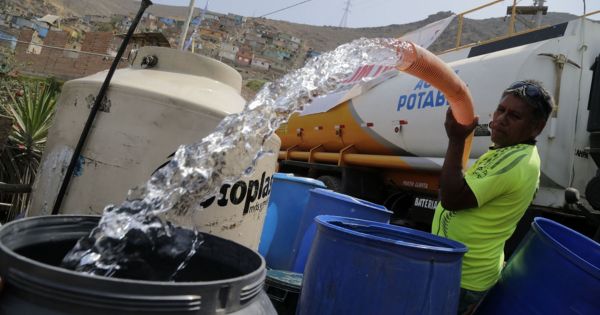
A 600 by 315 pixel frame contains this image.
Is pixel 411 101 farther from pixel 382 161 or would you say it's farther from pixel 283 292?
pixel 283 292

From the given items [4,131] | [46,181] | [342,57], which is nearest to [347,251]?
[342,57]

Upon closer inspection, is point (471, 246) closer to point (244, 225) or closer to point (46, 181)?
point (244, 225)

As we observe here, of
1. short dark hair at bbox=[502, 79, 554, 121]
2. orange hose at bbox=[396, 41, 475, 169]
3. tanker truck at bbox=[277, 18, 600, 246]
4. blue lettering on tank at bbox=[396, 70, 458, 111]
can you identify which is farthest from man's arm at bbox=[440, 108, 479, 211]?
blue lettering on tank at bbox=[396, 70, 458, 111]

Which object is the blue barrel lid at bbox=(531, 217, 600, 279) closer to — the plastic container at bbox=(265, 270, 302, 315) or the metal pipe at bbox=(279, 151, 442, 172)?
the plastic container at bbox=(265, 270, 302, 315)

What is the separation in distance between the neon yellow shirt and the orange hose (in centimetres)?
24

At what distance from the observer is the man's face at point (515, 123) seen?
184 centimetres

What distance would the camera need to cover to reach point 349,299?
4.89ft

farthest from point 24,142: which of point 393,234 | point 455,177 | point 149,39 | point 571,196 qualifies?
point 149,39

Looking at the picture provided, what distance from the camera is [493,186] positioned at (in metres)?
1.72

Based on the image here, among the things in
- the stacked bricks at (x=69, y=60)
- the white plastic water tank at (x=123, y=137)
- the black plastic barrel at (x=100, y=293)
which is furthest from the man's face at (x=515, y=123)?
the stacked bricks at (x=69, y=60)

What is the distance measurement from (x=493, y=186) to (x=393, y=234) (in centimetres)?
44

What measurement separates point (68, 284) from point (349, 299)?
0.98 metres

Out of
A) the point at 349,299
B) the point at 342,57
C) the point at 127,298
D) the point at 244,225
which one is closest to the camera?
the point at 127,298

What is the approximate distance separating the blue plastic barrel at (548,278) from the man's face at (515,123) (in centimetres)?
36
